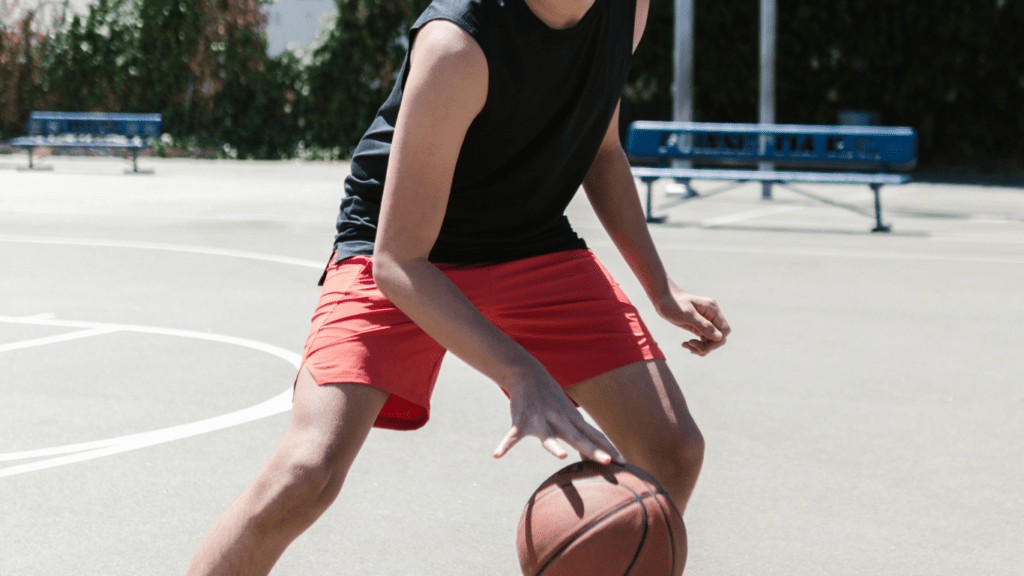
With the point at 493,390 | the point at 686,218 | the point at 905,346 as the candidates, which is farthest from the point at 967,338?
the point at 686,218

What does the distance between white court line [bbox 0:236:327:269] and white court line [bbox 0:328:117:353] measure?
2.77 metres

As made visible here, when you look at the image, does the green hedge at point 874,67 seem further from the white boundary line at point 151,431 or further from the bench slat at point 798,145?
the white boundary line at point 151,431

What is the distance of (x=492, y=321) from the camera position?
2789mm

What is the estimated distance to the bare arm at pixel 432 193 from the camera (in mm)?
2227

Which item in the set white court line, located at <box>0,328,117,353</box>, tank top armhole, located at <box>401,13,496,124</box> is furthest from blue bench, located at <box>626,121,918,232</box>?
tank top armhole, located at <box>401,13,496,124</box>

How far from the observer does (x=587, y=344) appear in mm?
2764

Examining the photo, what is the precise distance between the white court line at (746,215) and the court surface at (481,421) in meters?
2.58

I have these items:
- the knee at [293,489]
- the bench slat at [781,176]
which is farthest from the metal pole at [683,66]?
the knee at [293,489]

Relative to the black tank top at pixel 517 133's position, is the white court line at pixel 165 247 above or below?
below

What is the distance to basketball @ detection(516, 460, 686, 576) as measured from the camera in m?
2.26

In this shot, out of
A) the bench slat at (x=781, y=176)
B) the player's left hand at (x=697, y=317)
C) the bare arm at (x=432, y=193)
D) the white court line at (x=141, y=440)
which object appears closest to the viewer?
the bare arm at (x=432, y=193)

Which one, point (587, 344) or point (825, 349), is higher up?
point (587, 344)

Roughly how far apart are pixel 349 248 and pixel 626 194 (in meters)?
0.78

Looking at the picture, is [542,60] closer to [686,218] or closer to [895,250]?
[895,250]
